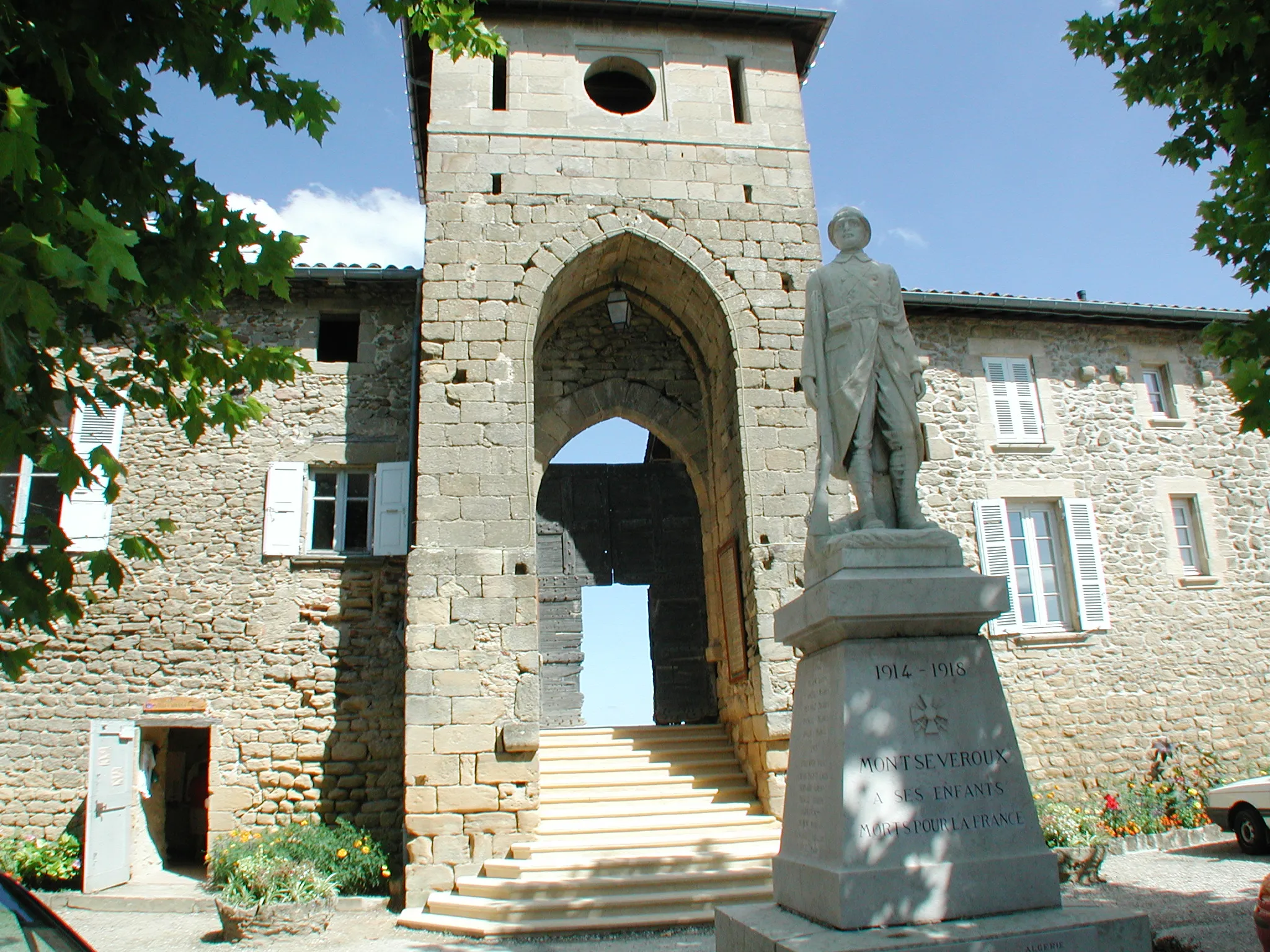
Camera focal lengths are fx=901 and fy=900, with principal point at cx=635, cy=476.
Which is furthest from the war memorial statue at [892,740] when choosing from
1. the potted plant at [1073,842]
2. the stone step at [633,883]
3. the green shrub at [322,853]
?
the green shrub at [322,853]

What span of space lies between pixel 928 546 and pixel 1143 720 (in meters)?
8.26

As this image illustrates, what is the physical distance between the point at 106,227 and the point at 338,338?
854cm

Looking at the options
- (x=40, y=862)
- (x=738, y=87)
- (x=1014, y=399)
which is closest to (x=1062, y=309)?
(x=1014, y=399)

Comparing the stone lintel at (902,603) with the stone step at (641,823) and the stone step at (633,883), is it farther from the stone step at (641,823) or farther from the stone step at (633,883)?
the stone step at (641,823)

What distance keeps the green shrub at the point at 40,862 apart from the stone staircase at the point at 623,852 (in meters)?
3.64

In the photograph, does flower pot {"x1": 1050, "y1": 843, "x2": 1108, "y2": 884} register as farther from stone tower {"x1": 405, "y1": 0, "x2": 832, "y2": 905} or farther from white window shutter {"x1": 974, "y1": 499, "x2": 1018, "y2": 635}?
white window shutter {"x1": 974, "y1": 499, "x2": 1018, "y2": 635}

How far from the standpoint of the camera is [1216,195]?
17.4 feet

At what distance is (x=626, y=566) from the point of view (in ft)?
41.1

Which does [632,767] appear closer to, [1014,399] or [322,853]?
[322,853]

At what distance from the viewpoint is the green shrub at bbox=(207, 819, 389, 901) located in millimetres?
7668

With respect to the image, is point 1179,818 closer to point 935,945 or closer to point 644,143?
point 935,945

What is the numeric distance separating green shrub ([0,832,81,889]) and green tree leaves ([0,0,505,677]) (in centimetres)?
579

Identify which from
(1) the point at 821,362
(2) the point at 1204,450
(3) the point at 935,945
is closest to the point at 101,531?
(1) the point at 821,362

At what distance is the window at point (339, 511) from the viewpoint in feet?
32.0
